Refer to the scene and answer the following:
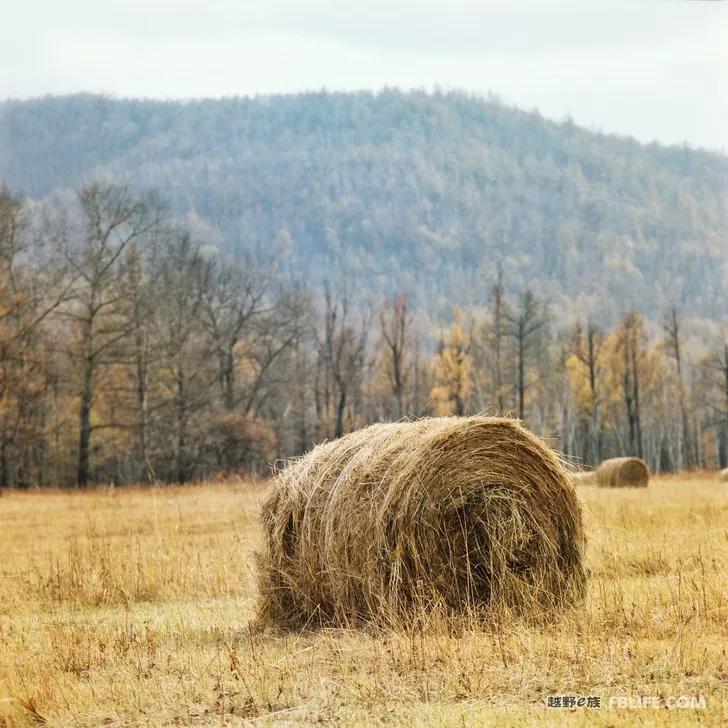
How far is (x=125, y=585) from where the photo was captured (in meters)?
11.5

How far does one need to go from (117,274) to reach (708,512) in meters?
34.3

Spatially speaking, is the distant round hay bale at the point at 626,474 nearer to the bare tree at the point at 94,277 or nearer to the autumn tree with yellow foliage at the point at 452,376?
the bare tree at the point at 94,277

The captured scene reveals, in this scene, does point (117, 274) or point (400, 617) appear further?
→ point (117, 274)

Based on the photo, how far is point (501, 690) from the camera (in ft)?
21.2

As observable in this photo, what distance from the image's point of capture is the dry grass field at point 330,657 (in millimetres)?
6254

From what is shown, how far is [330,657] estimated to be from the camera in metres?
7.49

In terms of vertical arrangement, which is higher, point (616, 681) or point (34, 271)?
point (34, 271)

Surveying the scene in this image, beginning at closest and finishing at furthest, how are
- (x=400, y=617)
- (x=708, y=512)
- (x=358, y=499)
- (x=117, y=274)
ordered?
(x=400, y=617) < (x=358, y=499) < (x=708, y=512) < (x=117, y=274)

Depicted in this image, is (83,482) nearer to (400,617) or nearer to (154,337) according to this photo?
(154,337)

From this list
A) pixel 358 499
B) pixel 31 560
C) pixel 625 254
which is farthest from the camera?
pixel 625 254

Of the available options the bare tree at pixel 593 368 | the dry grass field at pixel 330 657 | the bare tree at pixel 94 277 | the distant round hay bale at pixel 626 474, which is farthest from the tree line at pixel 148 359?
the dry grass field at pixel 330 657

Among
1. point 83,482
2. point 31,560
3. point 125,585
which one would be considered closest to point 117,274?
point 83,482

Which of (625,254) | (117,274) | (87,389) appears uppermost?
(625,254)

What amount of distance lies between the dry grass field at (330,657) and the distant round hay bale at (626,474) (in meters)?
20.4
